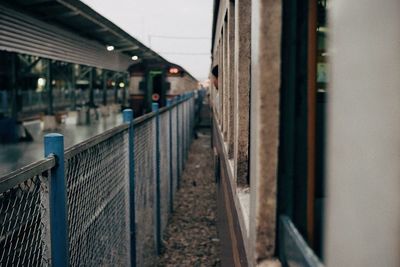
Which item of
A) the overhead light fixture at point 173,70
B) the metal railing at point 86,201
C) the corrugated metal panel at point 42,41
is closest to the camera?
the metal railing at point 86,201

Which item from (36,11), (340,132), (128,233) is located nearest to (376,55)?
(340,132)

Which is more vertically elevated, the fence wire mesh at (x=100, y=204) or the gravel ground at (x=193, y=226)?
the fence wire mesh at (x=100, y=204)

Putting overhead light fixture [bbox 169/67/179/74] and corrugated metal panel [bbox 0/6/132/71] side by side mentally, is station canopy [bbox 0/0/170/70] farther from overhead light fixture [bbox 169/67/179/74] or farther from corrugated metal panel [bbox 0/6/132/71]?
overhead light fixture [bbox 169/67/179/74]

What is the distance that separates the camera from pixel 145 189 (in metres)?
4.91

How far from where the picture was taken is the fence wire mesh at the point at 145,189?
4361 mm

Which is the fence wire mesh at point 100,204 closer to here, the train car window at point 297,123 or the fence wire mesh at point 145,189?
the fence wire mesh at point 145,189

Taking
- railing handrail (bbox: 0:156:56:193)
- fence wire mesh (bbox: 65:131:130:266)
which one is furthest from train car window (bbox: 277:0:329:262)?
fence wire mesh (bbox: 65:131:130:266)

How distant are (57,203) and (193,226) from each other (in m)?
5.74

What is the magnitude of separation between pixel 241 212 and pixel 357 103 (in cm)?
177

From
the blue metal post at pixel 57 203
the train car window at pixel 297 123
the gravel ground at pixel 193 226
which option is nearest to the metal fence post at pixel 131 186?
the blue metal post at pixel 57 203

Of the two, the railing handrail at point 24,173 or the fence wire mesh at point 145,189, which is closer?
the railing handrail at point 24,173

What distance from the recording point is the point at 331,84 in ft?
3.05

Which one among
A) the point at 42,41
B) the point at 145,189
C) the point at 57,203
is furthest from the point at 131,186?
→ the point at 42,41

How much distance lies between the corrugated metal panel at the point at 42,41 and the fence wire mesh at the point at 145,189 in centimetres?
701
